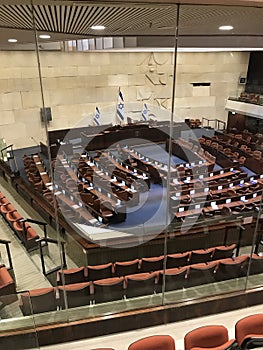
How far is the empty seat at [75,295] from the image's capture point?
13.8 ft

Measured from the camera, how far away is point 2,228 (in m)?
7.01

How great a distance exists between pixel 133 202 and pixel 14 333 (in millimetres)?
5267

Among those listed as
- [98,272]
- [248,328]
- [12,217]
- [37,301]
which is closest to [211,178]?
[98,272]

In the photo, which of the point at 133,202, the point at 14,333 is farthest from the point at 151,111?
the point at 14,333

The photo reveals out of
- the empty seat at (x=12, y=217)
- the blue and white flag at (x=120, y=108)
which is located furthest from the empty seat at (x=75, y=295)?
the blue and white flag at (x=120, y=108)

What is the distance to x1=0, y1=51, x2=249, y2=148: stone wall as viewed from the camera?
12.4 m

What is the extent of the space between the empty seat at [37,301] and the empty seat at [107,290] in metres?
0.54

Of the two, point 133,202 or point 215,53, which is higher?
point 215,53

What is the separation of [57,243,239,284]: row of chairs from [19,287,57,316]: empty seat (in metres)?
0.57

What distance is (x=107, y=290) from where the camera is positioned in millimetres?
4406

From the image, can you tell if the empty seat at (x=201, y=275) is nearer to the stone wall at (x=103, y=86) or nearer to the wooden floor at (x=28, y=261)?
the wooden floor at (x=28, y=261)

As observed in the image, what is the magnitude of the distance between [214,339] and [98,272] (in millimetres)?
2480

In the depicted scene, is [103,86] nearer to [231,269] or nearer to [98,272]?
[98,272]

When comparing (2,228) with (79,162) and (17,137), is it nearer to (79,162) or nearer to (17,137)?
(79,162)
